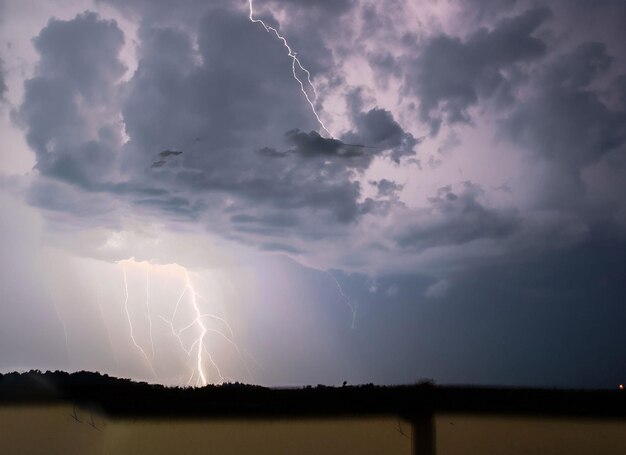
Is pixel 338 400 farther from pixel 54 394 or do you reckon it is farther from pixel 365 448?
pixel 54 394

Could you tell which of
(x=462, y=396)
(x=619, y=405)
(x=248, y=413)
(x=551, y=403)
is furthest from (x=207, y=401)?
(x=619, y=405)

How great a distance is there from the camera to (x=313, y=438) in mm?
6617

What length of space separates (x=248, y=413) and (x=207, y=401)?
508mm

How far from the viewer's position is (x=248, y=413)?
6621mm

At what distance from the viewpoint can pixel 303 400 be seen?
6730 millimetres

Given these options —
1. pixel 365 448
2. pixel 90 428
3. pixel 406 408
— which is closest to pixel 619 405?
pixel 406 408

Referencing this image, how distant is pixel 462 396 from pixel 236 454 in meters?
2.79

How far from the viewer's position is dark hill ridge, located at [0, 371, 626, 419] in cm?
655

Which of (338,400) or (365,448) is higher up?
(338,400)

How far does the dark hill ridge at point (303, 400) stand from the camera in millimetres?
6547

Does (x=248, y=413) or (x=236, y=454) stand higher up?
(x=248, y=413)

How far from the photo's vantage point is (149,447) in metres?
6.46

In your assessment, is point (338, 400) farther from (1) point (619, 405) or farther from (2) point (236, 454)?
(1) point (619, 405)

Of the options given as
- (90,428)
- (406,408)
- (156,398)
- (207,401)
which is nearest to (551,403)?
(406,408)
